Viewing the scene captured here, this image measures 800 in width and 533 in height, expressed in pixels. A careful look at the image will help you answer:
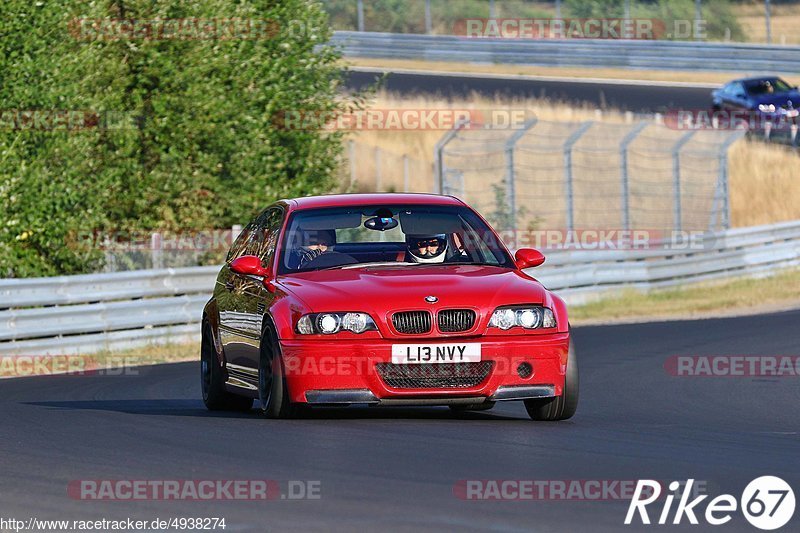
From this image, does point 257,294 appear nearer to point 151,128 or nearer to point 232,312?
point 232,312

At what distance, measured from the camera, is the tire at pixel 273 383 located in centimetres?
1009

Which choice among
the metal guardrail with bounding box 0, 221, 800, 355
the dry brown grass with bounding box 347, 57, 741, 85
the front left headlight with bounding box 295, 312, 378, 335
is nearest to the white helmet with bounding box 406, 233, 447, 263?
the front left headlight with bounding box 295, 312, 378, 335

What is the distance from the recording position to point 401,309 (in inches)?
387

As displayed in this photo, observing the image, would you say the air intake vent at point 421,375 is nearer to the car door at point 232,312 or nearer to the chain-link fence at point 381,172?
the car door at point 232,312

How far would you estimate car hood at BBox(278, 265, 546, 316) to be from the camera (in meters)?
9.88

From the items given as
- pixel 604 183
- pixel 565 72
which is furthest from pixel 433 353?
pixel 565 72

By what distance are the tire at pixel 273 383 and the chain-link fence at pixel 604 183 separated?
16.7 m

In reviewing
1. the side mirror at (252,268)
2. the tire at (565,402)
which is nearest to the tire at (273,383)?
the side mirror at (252,268)

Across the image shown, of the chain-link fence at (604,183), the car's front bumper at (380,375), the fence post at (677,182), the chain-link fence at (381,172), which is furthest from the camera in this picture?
the chain-link fence at (381,172)

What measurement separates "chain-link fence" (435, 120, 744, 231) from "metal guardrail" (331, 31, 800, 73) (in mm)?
10180

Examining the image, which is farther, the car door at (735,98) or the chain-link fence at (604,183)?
the car door at (735,98)

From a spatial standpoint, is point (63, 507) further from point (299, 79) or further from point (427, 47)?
point (427, 47)

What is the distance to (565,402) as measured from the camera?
1031cm

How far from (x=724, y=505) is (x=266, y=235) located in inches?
216
